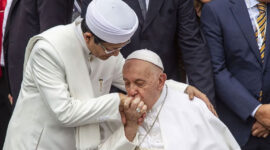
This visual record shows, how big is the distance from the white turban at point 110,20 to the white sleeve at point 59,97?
33 cm

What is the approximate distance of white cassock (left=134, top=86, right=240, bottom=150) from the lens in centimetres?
387

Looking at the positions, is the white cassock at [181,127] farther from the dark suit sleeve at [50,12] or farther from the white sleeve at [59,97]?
the dark suit sleeve at [50,12]

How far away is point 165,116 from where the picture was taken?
13.2ft

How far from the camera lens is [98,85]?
12.6 ft

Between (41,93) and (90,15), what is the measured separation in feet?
1.98

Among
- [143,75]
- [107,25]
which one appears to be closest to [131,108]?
[143,75]

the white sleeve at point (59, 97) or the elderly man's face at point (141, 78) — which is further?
the elderly man's face at point (141, 78)

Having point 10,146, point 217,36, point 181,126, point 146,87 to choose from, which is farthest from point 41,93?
point 217,36

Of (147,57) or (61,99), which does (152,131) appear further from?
(61,99)

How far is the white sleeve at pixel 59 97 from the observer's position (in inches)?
132

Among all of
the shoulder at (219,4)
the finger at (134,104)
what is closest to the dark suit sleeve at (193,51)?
the shoulder at (219,4)

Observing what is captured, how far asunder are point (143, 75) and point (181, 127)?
0.56 metres

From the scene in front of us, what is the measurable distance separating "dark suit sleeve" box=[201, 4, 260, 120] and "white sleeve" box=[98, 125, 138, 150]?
1.24 m

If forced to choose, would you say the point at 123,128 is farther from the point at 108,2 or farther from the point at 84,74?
the point at 108,2
